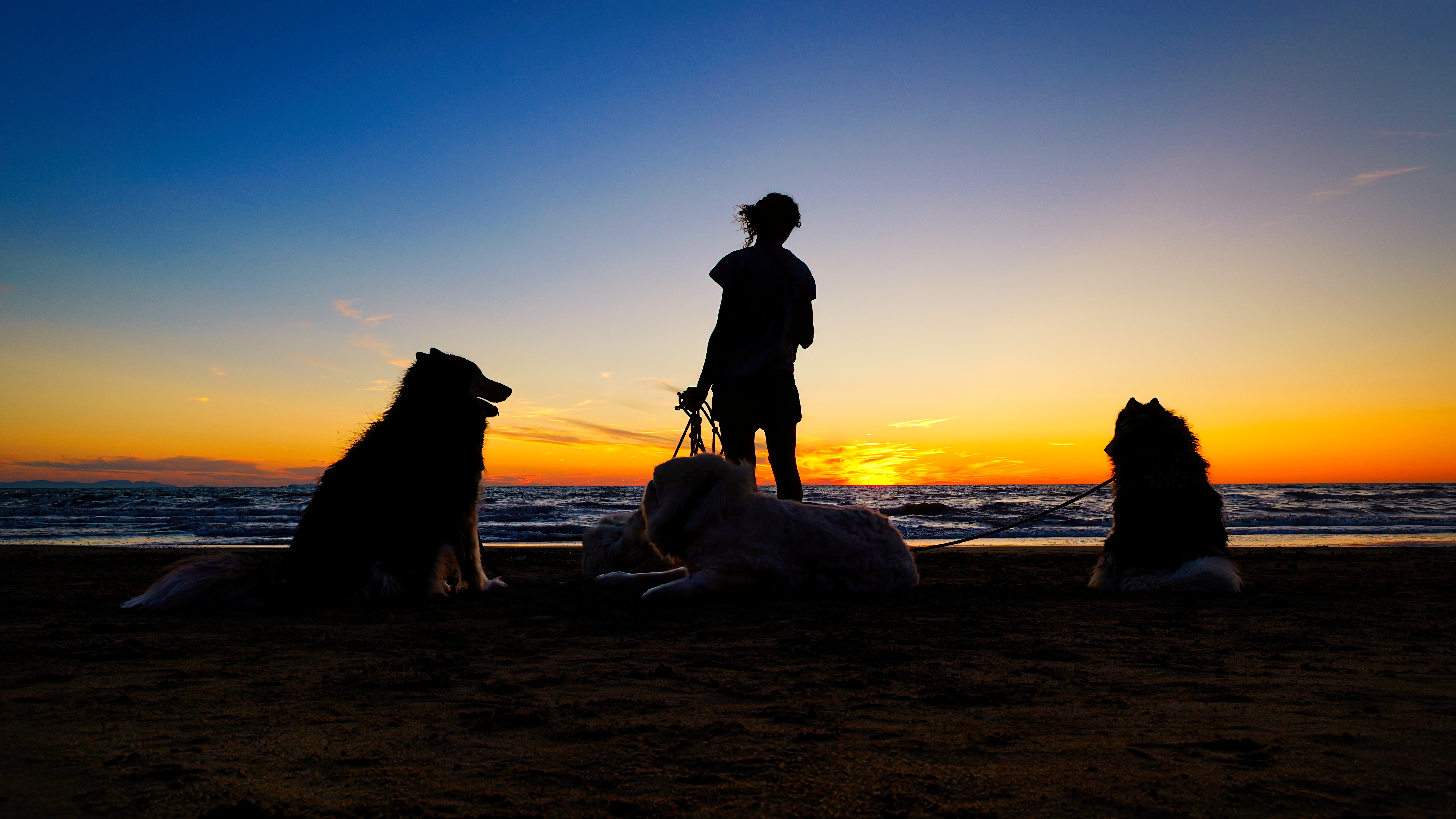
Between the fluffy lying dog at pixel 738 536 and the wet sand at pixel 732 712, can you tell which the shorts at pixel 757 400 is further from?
the wet sand at pixel 732 712

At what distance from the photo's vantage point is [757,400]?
5160 mm

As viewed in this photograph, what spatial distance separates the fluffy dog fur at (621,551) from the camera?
19.1ft

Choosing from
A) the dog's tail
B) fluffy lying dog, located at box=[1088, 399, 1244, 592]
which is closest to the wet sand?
the dog's tail

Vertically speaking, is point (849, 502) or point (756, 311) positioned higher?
point (756, 311)

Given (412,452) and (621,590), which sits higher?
(412,452)

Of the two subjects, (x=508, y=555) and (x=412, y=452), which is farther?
(x=508, y=555)

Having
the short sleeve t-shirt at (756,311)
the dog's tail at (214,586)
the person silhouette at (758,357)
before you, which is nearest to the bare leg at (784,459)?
the person silhouette at (758,357)

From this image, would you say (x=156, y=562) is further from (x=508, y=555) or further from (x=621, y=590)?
(x=621, y=590)

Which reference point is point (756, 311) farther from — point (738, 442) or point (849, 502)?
point (849, 502)

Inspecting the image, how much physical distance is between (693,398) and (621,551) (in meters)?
1.59

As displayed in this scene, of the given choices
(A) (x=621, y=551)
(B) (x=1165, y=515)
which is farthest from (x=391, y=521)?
(B) (x=1165, y=515)

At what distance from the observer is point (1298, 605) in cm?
455

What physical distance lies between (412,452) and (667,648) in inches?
96.5

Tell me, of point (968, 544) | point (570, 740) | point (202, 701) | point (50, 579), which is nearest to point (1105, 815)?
point (570, 740)
